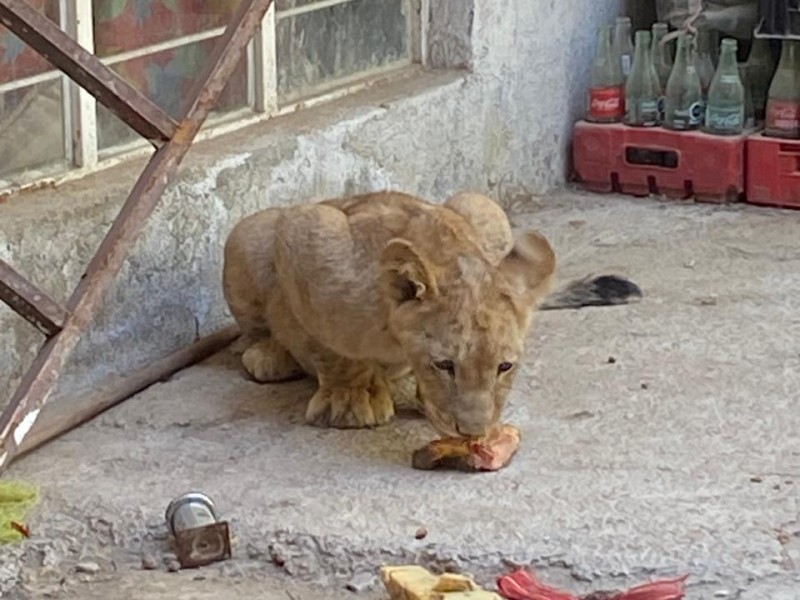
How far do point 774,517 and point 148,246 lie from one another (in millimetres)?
1913

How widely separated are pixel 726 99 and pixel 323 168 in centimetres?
176

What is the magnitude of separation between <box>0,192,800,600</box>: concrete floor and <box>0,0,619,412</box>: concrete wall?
8.2 inches

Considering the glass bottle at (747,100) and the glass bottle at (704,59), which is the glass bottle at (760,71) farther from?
the glass bottle at (704,59)

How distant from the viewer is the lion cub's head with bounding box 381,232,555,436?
14.0 ft

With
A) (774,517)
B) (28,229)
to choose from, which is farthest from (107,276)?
(774,517)

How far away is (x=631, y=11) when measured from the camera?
294 inches

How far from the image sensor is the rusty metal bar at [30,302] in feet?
12.8

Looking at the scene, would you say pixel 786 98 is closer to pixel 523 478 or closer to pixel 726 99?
pixel 726 99

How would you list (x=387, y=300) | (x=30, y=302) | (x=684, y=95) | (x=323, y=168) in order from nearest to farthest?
(x=30, y=302) → (x=387, y=300) → (x=323, y=168) → (x=684, y=95)

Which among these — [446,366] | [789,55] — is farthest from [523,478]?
[789,55]

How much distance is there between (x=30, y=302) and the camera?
393 cm

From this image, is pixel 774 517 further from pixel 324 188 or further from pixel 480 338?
pixel 324 188

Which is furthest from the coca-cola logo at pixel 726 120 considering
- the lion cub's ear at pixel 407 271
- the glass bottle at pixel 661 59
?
the lion cub's ear at pixel 407 271

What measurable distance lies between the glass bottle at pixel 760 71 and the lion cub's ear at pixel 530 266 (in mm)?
2775
